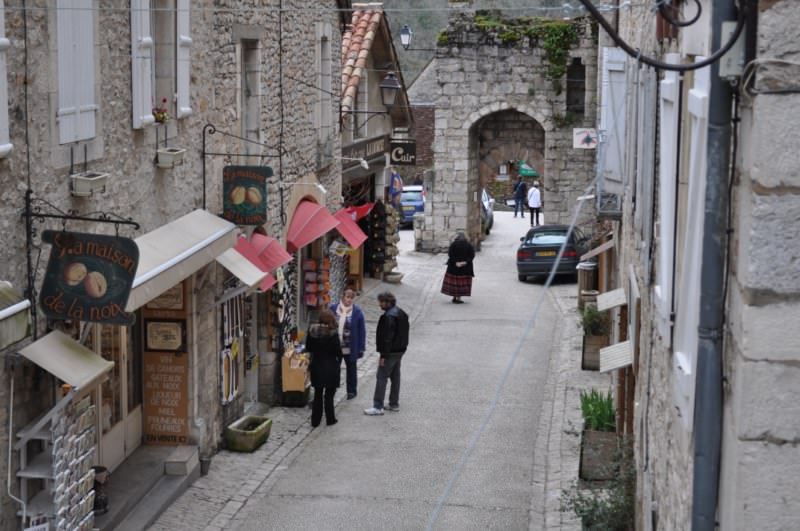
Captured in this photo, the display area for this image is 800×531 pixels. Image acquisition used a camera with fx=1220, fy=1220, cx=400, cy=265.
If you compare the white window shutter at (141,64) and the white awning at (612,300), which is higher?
the white window shutter at (141,64)

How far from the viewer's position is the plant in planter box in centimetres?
934

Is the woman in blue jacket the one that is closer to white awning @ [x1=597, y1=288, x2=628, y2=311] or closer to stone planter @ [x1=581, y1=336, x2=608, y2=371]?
stone planter @ [x1=581, y1=336, x2=608, y2=371]

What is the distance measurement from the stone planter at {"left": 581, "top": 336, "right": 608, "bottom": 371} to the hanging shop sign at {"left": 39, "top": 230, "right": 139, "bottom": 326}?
383 inches

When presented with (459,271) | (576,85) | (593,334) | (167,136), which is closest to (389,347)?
(593,334)

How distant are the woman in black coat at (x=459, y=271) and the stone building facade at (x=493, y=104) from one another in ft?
23.9

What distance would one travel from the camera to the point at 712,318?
14.2 feet

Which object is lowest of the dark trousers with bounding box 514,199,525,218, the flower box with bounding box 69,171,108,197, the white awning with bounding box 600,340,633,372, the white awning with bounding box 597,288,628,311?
the dark trousers with bounding box 514,199,525,218

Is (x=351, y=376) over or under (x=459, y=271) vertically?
under

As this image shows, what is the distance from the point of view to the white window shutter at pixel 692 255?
445cm

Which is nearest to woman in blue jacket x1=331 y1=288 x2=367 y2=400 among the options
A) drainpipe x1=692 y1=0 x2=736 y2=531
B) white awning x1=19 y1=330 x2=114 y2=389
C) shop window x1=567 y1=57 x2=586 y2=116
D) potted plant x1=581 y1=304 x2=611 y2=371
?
potted plant x1=581 y1=304 x2=611 y2=371

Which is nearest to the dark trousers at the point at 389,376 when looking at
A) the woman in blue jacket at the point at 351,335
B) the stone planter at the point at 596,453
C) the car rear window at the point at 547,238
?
the woman in blue jacket at the point at 351,335

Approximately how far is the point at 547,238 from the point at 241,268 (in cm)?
1505

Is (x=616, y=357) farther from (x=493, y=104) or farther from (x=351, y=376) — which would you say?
(x=493, y=104)

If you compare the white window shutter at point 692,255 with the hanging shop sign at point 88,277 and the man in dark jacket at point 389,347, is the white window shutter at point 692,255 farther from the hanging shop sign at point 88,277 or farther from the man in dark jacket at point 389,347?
the man in dark jacket at point 389,347
